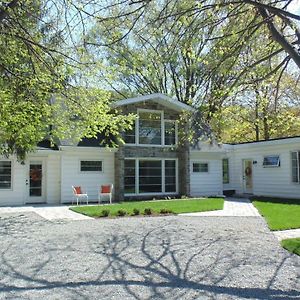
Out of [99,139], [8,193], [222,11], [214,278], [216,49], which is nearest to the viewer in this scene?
[214,278]

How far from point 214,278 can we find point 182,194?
51.8 feet

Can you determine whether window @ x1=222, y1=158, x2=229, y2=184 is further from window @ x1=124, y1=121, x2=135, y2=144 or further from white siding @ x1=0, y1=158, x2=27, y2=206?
white siding @ x1=0, y1=158, x2=27, y2=206

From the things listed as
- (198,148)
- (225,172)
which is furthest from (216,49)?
(225,172)

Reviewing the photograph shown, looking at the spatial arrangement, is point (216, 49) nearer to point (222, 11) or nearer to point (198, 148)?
point (222, 11)

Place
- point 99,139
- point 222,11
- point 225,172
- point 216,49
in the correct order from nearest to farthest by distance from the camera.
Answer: point 222,11
point 216,49
point 99,139
point 225,172

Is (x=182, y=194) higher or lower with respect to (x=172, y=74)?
lower

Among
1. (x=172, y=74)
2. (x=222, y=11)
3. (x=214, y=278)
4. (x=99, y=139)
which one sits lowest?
(x=214, y=278)

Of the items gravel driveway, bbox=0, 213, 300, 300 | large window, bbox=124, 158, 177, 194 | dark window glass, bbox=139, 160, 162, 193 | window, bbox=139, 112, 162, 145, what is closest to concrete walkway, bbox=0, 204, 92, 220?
gravel driveway, bbox=0, 213, 300, 300

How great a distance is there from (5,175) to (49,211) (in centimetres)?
393

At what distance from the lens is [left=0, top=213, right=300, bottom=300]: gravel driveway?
538 centimetres

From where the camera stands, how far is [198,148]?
2253cm

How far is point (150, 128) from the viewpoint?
2155cm

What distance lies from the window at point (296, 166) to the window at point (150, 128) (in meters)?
7.03

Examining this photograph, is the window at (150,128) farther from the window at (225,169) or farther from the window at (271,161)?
the window at (271,161)
